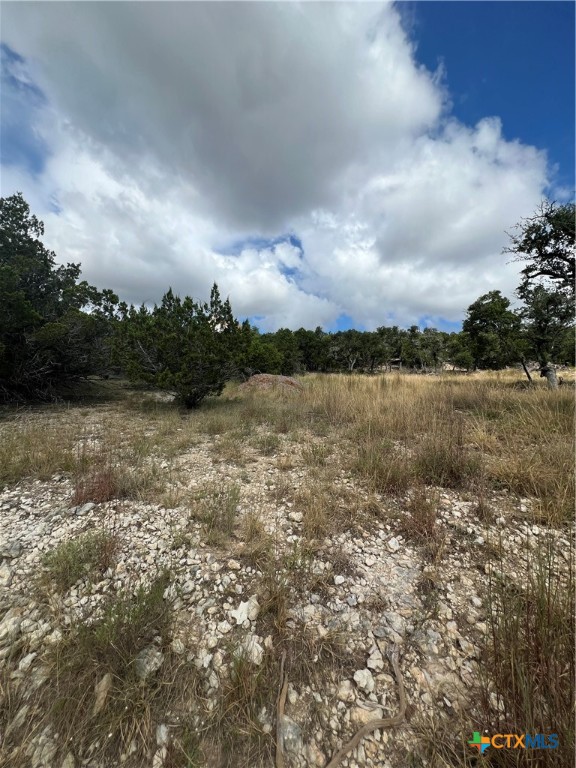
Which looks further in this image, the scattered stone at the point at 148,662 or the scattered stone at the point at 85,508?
the scattered stone at the point at 85,508

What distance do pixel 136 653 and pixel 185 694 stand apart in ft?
1.10

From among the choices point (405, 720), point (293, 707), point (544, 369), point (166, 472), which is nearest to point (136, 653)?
point (293, 707)

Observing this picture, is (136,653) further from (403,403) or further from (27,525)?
(403,403)

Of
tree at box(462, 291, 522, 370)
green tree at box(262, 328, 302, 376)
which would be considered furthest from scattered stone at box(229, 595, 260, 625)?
green tree at box(262, 328, 302, 376)

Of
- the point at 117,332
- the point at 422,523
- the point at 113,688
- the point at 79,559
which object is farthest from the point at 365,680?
the point at 117,332

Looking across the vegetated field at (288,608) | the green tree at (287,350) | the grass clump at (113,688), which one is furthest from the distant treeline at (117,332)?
the green tree at (287,350)

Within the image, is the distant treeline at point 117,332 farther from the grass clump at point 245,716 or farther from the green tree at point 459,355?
the green tree at point 459,355

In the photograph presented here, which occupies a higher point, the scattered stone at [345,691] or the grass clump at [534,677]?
the grass clump at [534,677]

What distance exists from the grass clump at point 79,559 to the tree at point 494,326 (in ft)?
52.9

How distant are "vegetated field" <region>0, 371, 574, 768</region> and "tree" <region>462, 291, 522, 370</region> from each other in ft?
39.2

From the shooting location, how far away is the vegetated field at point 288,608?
1.22 m

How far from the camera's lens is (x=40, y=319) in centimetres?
758

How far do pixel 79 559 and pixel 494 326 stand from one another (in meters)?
17.3

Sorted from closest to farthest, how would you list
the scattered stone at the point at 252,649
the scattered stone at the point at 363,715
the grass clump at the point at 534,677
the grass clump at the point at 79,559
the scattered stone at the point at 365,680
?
the grass clump at the point at 534,677, the scattered stone at the point at 363,715, the scattered stone at the point at 365,680, the scattered stone at the point at 252,649, the grass clump at the point at 79,559
